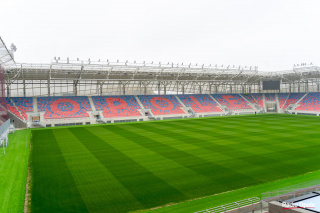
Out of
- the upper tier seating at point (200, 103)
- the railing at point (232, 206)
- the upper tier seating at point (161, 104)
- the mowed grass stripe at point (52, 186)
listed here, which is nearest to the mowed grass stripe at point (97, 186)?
the mowed grass stripe at point (52, 186)

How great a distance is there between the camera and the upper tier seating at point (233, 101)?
56.3 metres

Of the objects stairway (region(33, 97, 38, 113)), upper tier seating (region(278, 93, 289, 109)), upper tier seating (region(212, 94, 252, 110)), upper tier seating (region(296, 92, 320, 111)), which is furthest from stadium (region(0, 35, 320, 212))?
upper tier seating (region(278, 93, 289, 109))

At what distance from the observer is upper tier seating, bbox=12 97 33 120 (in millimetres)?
38719

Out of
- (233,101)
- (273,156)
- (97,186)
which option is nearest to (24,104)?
(97,186)

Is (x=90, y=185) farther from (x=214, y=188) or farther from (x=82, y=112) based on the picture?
(x=82, y=112)

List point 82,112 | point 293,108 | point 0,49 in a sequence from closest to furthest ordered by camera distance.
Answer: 1. point 0,49
2. point 82,112
3. point 293,108

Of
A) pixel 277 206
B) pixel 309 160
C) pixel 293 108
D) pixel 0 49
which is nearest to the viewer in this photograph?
pixel 277 206

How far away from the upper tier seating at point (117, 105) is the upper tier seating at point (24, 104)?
10.7 meters

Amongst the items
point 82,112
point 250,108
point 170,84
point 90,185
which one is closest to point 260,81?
point 250,108

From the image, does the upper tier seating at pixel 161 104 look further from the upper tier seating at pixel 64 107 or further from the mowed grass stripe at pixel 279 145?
the mowed grass stripe at pixel 279 145

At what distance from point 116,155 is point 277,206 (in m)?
13.1

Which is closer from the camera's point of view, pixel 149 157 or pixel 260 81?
Result: pixel 149 157

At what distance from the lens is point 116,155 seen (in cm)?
1848

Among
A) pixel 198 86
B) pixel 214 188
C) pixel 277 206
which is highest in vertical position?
pixel 198 86
